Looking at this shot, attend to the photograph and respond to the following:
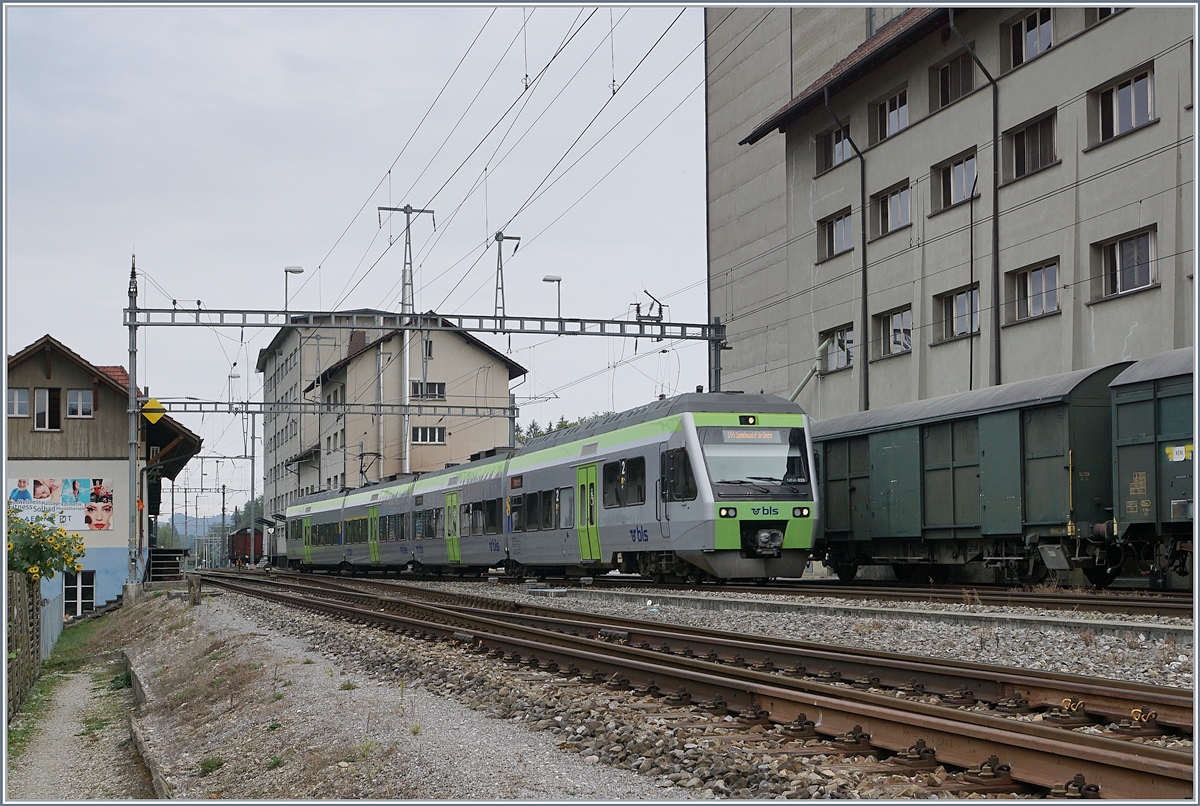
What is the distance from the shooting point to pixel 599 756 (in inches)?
293

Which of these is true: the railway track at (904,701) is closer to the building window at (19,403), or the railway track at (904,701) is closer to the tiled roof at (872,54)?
the tiled roof at (872,54)

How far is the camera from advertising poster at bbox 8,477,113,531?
41250 millimetres

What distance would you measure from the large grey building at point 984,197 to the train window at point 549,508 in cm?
1004

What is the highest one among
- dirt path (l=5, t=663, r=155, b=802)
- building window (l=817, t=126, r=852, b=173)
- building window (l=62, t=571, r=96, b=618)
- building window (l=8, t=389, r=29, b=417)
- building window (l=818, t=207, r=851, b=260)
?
building window (l=817, t=126, r=852, b=173)

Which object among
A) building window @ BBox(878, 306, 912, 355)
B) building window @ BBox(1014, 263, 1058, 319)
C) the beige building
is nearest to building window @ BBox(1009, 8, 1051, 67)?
building window @ BBox(1014, 263, 1058, 319)

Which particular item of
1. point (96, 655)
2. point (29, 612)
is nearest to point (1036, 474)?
point (29, 612)

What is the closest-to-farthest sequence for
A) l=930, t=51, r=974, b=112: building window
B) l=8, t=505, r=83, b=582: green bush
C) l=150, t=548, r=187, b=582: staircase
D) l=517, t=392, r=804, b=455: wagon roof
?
l=8, t=505, r=83, b=582: green bush < l=517, t=392, r=804, b=455: wagon roof < l=930, t=51, r=974, b=112: building window < l=150, t=548, r=187, b=582: staircase

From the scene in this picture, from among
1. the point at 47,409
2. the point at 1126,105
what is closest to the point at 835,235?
the point at 1126,105

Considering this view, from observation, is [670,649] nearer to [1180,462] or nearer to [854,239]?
[1180,462]

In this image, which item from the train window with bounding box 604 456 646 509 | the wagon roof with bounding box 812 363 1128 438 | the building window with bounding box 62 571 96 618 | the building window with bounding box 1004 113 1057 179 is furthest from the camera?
the building window with bounding box 62 571 96 618

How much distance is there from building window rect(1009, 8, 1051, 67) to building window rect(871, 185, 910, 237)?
16.0 feet

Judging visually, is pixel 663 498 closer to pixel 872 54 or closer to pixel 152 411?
pixel 872 54

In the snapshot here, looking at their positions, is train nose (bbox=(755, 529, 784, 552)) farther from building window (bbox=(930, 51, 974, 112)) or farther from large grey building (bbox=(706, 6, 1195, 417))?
building window (bbox=(930, 51, 974, 112))

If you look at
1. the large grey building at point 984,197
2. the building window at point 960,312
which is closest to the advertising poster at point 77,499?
the large grey building at point 984,197
